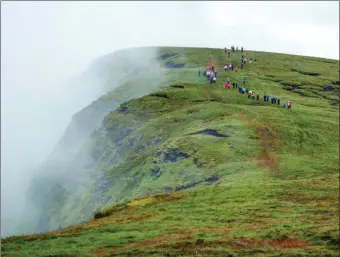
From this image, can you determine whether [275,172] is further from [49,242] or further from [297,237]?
[49,242]

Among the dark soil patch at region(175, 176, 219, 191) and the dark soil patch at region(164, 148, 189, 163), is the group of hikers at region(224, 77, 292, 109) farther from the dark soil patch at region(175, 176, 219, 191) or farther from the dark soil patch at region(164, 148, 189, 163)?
the dark soil patch at region(175, 176, 219, 191)

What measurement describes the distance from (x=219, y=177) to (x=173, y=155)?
18.9m

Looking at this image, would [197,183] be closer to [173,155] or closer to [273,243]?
[173,155]

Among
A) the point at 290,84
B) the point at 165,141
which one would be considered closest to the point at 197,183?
the point at 165,141

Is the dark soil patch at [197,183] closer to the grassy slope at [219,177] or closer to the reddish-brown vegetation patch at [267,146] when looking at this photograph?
the grassy slope at [219,177]

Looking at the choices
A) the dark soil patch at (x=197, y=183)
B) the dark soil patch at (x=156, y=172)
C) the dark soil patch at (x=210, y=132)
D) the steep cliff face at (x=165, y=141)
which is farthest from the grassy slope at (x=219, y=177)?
the dark soil patch at (x=210, y=132)

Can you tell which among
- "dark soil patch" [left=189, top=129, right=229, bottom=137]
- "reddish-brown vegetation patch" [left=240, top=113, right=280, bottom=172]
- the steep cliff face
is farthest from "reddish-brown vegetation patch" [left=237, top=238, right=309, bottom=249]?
"dark soil patch" [left=189, top=129, right=229, bottom=137]

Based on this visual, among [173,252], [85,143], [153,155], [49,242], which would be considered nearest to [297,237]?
[173,252]

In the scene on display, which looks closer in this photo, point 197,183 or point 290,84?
point 197,183

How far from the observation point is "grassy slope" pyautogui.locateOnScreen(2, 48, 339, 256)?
52719mm

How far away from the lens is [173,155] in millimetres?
108438

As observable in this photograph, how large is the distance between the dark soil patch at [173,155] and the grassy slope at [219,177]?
2.73 feet

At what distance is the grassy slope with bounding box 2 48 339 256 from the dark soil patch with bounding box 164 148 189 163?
83 centimetres

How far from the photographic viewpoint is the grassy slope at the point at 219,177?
52.7 meters
